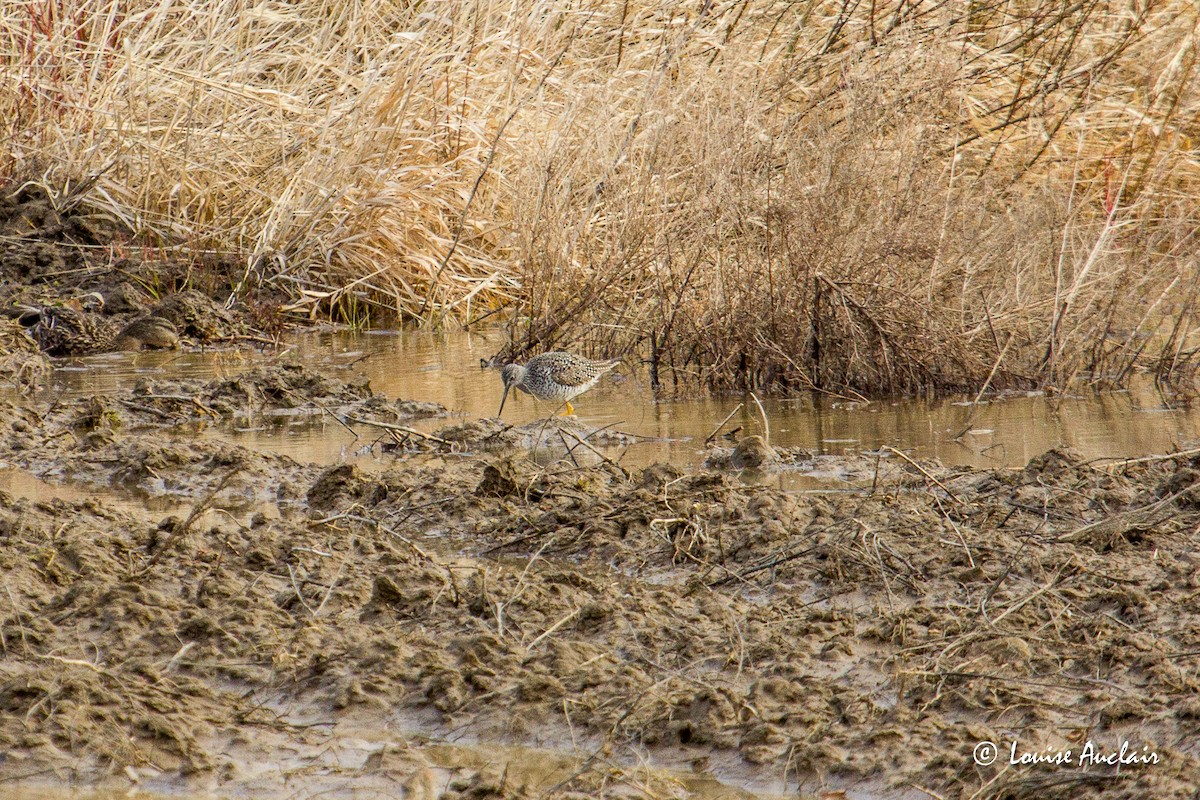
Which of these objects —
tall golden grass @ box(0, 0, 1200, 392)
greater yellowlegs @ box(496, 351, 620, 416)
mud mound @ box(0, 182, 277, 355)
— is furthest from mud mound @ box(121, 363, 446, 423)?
mud mound @ box(0, 182, 277, 355)

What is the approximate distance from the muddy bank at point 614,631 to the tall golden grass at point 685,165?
2395 mm

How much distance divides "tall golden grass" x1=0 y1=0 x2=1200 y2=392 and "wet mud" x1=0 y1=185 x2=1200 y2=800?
219 centimetres

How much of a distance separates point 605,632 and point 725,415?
12.4 feet

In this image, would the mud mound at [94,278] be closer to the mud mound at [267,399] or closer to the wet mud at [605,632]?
the mud mound at [267,399]

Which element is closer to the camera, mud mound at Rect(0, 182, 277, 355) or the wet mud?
the wet mud

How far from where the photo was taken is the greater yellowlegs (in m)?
7.68

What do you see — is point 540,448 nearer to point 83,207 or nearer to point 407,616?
point 407,616

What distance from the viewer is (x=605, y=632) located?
3.73 metres

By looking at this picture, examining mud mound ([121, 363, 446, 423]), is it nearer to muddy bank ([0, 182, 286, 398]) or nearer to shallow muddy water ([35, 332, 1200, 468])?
shallow muddy water ([35, 332, 1200, 468])

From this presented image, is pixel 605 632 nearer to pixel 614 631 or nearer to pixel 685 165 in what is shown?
pixel 614 631

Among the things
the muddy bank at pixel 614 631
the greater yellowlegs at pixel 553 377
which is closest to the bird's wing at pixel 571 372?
the greater yellowlegs at pixel 553 377

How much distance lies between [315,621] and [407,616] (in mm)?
265

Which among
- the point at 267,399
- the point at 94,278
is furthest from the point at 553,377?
the point at 94,278

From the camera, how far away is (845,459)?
6074 millimetres
